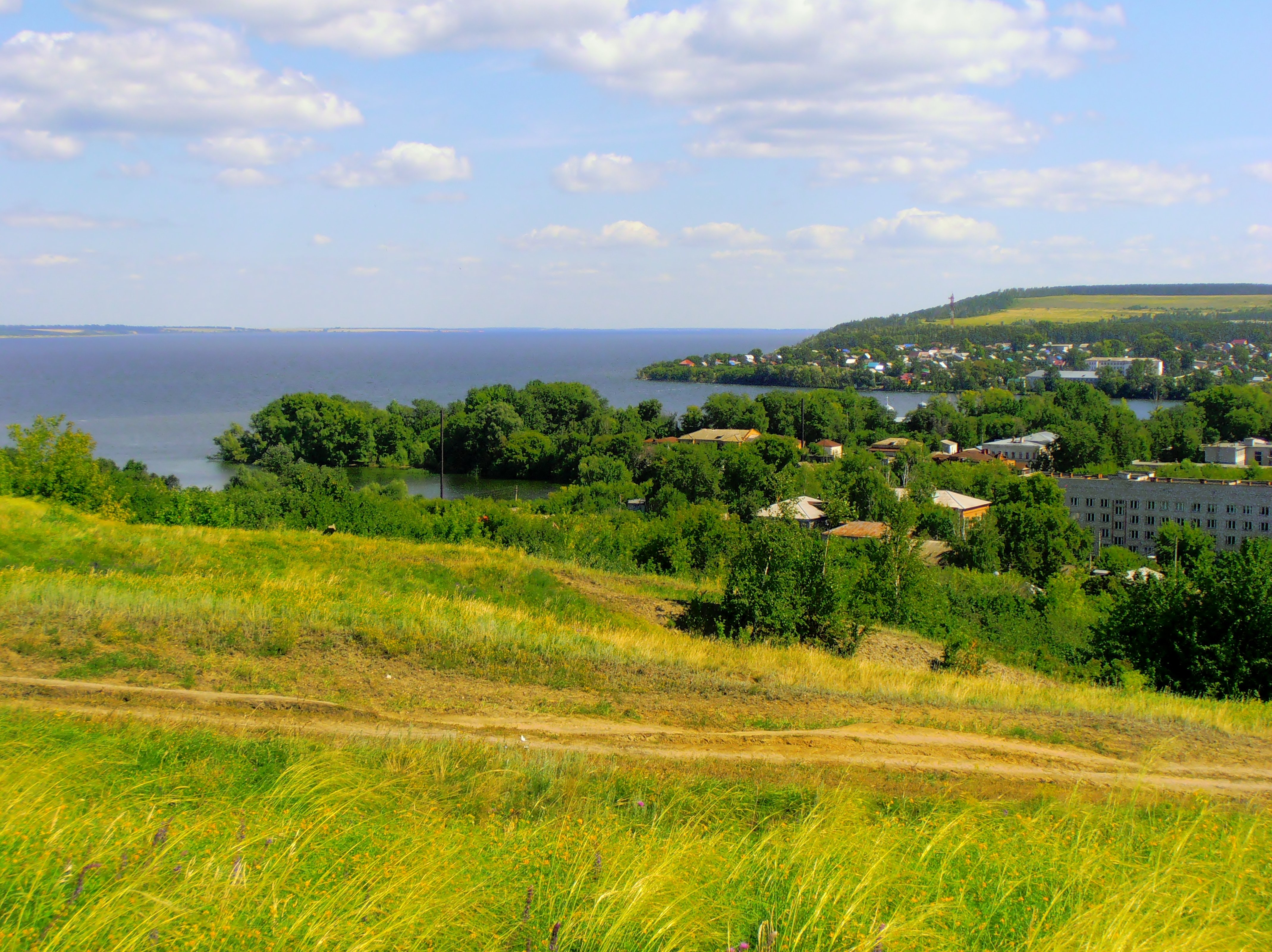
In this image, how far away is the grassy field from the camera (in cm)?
305

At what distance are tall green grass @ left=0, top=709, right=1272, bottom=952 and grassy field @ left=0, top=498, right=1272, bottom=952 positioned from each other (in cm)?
2

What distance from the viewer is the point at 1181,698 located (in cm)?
1279

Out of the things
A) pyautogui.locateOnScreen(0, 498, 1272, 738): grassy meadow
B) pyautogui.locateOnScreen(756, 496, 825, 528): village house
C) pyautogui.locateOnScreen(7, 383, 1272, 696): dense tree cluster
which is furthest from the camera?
pyautogui.locateOnScreen(756, 496, 825, 528): village house

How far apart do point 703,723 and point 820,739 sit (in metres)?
1.17

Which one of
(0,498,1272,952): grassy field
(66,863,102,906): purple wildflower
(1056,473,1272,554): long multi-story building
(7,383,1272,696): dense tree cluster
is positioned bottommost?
(1056,473,1272,554): long multi-story building

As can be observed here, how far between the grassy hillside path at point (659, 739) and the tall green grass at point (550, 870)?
69.7 inches

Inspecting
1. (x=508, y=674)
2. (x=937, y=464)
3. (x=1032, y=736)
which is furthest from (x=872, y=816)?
A: (x=937, y=464)

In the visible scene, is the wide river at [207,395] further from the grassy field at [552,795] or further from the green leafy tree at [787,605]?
the grassy field at [552,795]

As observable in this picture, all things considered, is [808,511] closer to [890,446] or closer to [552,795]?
[890,446]

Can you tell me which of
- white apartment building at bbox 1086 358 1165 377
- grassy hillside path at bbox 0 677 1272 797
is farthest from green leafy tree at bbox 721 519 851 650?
white apartment building at bbox 1086 358 1165 377

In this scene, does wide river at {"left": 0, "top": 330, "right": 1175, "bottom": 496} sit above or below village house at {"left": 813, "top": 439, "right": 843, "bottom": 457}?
above

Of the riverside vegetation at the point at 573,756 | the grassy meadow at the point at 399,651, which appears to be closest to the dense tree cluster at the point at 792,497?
the riverside vegetation at the point at 573,756

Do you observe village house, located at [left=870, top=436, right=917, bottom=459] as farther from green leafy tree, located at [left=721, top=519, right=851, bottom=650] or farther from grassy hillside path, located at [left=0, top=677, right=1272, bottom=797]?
grassy hillside path, located at [left=0, top=677, right=1272, bottom=797]

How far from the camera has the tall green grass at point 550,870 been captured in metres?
2.94
